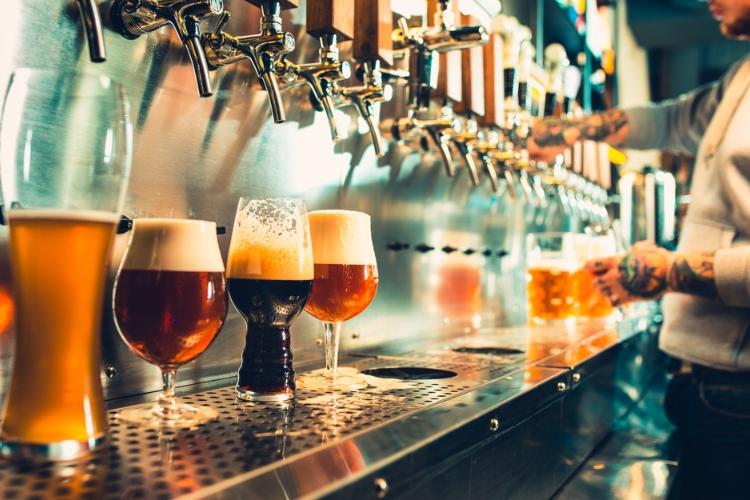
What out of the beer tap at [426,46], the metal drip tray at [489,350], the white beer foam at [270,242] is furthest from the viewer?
the metal drip tray at [489,350]

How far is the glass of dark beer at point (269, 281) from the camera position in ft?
3.14

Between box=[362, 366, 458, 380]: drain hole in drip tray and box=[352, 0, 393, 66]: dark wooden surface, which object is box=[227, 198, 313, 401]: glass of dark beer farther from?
box=[352, 0, 393, 66]: dark wooden surface

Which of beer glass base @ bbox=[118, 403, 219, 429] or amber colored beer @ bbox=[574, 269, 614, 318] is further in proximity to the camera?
amber colored beer @ bbox=[574, 269, 614, 318]

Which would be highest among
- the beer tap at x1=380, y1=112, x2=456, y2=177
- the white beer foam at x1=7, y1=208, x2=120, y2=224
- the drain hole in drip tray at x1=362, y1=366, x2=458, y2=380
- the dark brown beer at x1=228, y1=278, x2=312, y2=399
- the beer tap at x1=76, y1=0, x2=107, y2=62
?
the beer tap at x1=380, y1=112, x2=456, y2=177

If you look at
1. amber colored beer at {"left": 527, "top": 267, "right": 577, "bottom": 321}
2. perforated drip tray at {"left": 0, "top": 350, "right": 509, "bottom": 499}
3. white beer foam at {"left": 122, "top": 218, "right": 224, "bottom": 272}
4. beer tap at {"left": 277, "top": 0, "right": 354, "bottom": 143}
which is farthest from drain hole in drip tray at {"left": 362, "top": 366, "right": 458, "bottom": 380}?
amber colored beer at {"left": 527, "top": 267, "right": 577, "bottom": 321}

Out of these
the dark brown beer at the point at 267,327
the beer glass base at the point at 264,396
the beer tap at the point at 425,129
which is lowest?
the beer glass base at the point at 264,396

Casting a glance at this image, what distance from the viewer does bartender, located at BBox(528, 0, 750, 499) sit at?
1.73m

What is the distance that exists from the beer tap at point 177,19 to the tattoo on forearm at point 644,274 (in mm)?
1269

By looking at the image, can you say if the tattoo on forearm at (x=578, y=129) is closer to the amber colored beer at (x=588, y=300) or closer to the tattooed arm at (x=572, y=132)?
the tattooed arm at (x=572, y=132)

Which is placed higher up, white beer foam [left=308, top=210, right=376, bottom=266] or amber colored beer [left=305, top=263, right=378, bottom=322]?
white beer foam [left=308, top=210, right=376, bottom=266]

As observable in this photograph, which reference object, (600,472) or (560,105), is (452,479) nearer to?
(600,472)

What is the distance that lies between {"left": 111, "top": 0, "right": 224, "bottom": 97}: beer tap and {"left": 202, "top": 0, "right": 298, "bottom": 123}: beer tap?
10 centimetres

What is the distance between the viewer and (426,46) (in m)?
1.65

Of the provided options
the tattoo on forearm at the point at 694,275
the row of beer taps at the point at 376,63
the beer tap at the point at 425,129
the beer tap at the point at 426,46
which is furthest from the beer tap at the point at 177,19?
the tattoo on forearm at the point at 694,275
